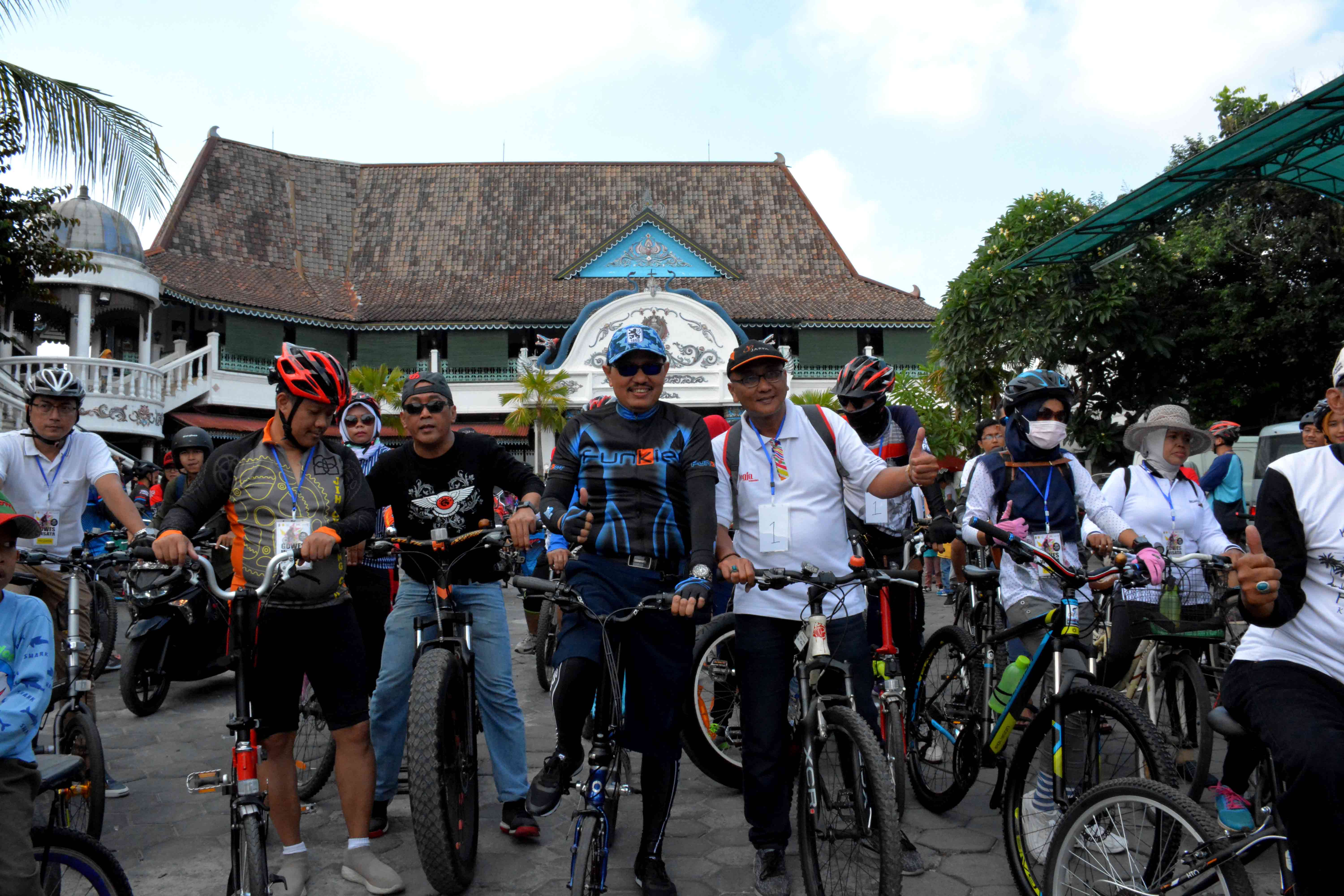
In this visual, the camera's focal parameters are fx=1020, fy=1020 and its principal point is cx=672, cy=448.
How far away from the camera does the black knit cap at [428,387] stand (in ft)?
14.3

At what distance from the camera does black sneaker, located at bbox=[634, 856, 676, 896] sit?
3613 millimetres

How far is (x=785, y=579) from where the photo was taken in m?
3.37

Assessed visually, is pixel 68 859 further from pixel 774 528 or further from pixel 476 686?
pixel 774 528

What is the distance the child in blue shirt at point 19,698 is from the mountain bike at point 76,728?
4.34 ft

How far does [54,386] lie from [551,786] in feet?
10.3

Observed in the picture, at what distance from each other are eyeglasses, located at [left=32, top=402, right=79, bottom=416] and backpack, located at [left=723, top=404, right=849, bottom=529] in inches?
128

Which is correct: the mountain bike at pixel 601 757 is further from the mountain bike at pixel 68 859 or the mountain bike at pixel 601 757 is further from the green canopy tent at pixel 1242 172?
the green canopy tent at pixel 1242 172

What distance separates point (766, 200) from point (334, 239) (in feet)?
51.8

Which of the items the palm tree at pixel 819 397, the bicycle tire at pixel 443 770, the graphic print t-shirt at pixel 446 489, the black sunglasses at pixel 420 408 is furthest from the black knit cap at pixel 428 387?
the palm tree at pixel 819 397

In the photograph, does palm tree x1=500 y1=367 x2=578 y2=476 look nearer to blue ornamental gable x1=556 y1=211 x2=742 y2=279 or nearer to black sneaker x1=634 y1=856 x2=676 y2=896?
blue ornamental gable x1=556 y1=211 x2=742 y2=279

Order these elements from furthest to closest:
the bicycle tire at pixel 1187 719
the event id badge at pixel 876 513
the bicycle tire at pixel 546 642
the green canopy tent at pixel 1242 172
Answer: the green canopy tent at pixel 1242 172
the bicycle tire at pixel 546 642
the event id badge at pixel 876 513
the bicycle tire at pixel 1187 719

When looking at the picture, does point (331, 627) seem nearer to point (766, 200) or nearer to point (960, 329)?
point (960, 329)

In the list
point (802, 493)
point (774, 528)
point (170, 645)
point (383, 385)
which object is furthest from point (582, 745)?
point (383, 385)

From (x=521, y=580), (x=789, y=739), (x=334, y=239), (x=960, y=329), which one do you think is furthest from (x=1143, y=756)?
(x=334, y=239)
